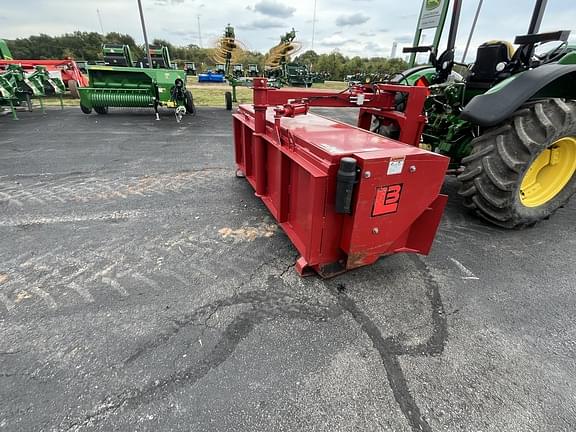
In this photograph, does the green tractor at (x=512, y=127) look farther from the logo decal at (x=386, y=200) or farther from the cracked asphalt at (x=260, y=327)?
the logo decal at (x=386, y=200)

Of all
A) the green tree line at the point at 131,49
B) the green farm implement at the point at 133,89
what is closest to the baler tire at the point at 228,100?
the green farm implement at the point at 133,89

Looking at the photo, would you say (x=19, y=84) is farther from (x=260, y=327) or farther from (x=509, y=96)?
(x=509, y=96)

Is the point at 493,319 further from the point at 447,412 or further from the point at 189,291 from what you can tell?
the point at 189,291

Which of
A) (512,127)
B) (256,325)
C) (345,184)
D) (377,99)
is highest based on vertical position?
(377,99)

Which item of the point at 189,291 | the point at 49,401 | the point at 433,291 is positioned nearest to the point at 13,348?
the point at 49,401

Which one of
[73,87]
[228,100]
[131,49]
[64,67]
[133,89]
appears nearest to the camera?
[133,89]

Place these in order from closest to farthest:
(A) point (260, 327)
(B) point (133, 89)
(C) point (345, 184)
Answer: (C) point (345, 184) → (A) point (260, 327) → (B) point (133, 89)

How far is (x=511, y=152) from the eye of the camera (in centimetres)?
252

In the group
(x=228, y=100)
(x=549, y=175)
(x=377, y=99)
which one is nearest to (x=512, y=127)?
(x=549, y=175)

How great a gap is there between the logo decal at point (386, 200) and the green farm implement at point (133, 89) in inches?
318

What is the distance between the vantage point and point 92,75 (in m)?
8.57

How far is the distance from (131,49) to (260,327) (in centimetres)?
3986

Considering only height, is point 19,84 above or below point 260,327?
above

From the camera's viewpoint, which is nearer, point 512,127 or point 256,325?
point 256,325
